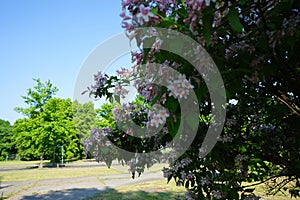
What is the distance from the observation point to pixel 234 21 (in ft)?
3.55

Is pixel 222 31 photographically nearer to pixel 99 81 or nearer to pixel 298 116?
pixel 99 81

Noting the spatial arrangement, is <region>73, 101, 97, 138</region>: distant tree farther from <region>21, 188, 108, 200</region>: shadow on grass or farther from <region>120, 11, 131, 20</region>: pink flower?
<region>21, 188, 108, 200</region>: shadow on grass

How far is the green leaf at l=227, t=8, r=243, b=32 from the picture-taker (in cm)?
106

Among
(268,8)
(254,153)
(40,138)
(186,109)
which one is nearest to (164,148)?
(254,153)

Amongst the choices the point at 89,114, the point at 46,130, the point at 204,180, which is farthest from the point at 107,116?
the point at 46,130

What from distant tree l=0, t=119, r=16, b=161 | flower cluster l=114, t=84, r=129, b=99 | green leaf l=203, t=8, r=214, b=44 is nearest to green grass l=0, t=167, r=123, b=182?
flower cluster l=114, t=84, r=129, b=99

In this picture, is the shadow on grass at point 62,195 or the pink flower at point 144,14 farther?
the shadow on grass at point 62,195

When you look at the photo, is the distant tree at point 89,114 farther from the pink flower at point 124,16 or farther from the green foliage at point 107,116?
the pink flower at point 124,16

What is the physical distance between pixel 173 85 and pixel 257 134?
1.70 meters

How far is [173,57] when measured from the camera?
1313 millimetres

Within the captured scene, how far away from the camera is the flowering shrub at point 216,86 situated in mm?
1284

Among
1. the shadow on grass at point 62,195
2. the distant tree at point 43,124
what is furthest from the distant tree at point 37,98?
the shadow on grass at point 62,195

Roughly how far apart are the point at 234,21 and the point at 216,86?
0.40 m

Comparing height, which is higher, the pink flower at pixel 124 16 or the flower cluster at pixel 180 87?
the pink flower at pixel 124 16
